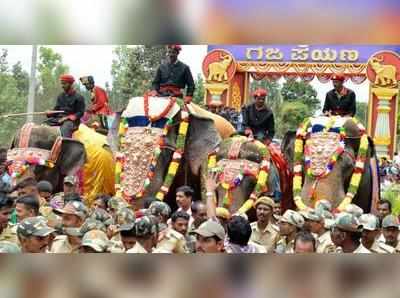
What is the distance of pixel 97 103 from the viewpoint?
7.42 metres

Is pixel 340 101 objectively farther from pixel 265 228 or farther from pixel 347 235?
pixel 347 235

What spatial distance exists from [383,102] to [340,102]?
2407 millimetres

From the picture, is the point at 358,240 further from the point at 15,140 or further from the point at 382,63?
the point at 382,63

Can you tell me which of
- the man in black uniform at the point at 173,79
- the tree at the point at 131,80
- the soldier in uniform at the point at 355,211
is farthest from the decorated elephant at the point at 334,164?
the tree at the point at 131,80

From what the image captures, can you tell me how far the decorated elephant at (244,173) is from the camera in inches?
215

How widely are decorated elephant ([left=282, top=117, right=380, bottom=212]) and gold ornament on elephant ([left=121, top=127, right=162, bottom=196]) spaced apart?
95cm

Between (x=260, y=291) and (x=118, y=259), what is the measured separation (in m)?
0.09

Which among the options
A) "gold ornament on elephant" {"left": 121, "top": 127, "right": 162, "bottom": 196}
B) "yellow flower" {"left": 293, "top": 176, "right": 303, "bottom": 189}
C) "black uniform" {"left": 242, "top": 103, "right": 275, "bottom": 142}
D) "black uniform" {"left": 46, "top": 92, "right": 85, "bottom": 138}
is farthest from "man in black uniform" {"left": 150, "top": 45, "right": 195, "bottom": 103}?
"yellow flower" {"left": 293, "top": 176, "right": 303, "bottom": 189}

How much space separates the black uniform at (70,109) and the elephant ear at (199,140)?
93 centimetres

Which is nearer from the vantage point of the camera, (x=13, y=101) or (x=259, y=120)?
(x=259, y=120)

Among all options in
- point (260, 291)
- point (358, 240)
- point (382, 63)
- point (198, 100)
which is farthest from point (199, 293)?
point (198, 100)

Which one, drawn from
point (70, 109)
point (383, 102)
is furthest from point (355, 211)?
point (383, 102)

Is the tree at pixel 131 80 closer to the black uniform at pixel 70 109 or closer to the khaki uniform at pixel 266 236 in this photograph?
the black uniform at pixel 70 109

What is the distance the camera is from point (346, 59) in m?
8.84
